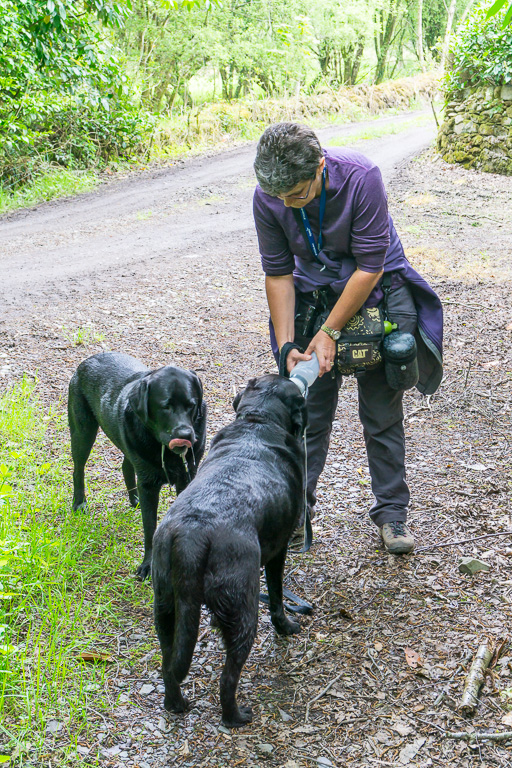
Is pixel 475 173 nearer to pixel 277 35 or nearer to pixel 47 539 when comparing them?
pixel 47 539

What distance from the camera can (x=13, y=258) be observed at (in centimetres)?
997

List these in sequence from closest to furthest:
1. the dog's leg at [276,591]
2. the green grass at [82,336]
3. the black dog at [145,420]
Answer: the dog's leg at [276,591] → the black dog at [145,420] → the green grass at [82,336]

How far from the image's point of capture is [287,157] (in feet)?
9.81

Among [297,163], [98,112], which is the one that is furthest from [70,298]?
[98,112]

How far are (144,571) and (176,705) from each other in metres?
1.01

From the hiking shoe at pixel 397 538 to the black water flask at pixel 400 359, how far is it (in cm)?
86

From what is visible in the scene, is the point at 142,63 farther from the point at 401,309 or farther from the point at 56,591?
the point at 56,591

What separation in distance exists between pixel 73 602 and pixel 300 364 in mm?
1729

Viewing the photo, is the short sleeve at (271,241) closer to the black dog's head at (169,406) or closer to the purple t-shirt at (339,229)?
the purple t-shirt at (339,229)

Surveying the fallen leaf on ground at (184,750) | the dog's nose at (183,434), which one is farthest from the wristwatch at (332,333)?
the fallen leaf on ground at (184,750)

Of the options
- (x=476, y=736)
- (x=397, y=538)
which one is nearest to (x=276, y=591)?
(x=397, y=538)

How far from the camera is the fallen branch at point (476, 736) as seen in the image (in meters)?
2.53

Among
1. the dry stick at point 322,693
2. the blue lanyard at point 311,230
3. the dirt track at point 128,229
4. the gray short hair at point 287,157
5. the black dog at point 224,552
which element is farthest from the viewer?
the dirt track at point 128,229

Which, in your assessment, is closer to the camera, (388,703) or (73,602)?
(388,703)
